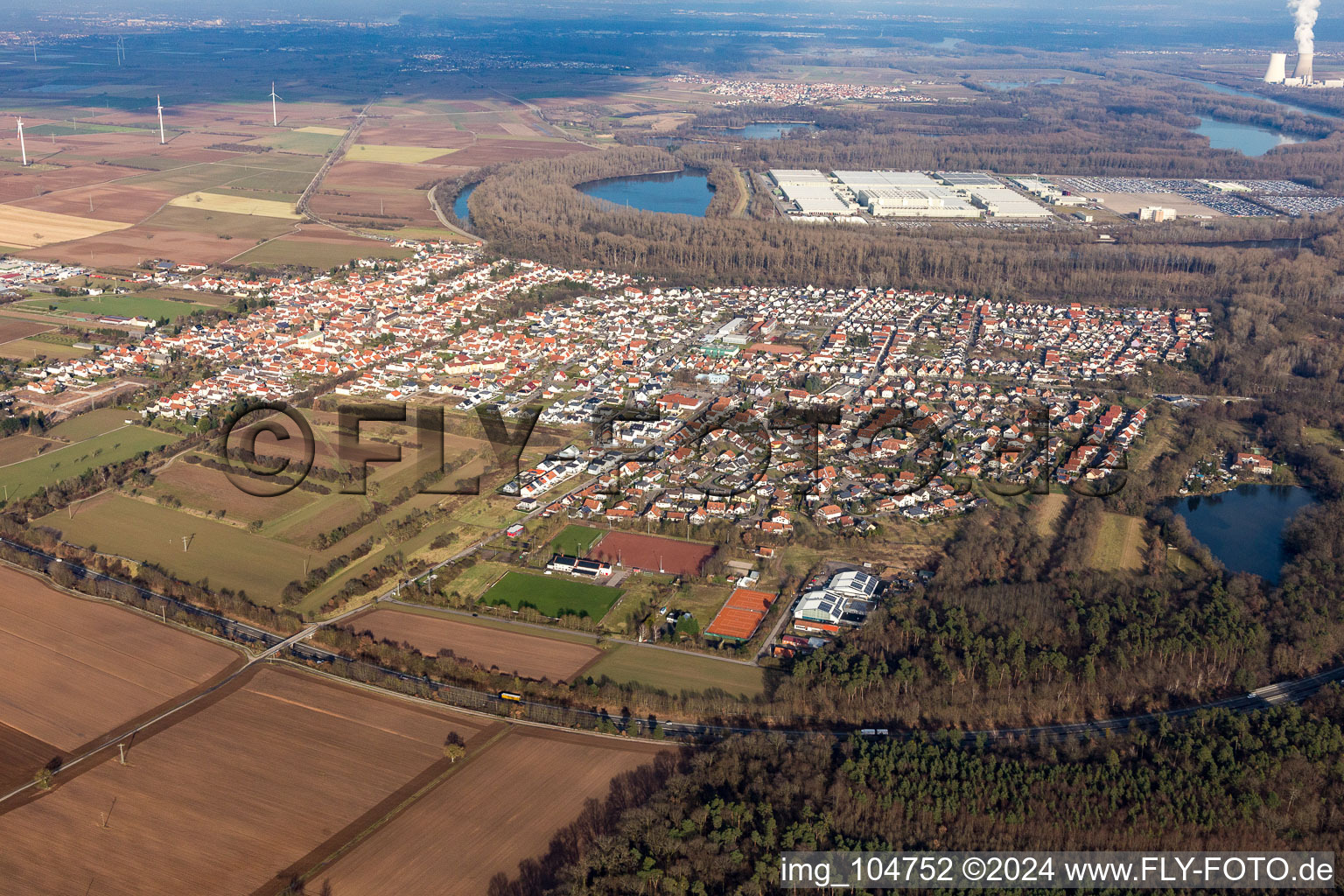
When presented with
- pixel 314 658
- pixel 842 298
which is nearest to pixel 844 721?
pixel 314 658

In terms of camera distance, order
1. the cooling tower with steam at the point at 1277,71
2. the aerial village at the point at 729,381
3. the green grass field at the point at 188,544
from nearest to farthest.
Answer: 1. the green grass field at the point at 188,544
2. the aerial village at the point at 729,381
3. the cooling tower with steam at the point at 1277,71

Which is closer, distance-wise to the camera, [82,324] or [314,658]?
[314,658]

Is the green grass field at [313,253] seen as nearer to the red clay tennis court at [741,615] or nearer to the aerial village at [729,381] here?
the aerial village at [729,381]

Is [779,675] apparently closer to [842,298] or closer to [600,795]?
[600,795]

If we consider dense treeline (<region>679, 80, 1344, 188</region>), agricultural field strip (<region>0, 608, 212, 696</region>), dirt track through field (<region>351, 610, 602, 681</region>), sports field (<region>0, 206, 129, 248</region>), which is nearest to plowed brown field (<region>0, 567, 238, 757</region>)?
agricultural field strip (<region>0, 608, 212, 696</region>)

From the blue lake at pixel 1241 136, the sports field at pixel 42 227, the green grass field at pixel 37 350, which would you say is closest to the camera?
the green grass field at pixel 37 350

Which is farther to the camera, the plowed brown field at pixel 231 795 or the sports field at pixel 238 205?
the sports field at pixel 238 205

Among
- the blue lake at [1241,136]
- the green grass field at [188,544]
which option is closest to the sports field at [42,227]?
the green grass field at [188,544]
